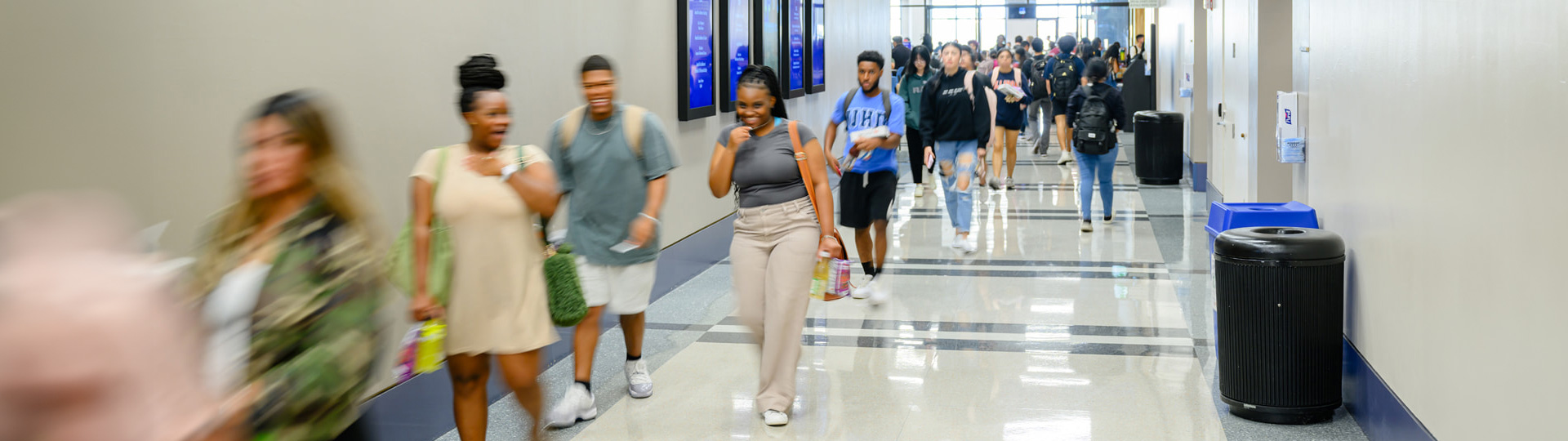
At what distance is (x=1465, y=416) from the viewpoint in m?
3.38

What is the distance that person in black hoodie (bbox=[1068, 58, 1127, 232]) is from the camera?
9.47 metres

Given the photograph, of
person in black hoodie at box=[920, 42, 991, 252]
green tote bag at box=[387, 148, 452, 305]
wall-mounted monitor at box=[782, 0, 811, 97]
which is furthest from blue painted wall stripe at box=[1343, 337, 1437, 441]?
wall-mounted monitor at box=[782, 0, 811, 97]

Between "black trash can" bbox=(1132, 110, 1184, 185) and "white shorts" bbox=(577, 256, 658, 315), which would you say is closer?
"white shorts" bbox=(577, 256, 658, 315)

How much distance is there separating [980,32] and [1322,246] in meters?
36.4

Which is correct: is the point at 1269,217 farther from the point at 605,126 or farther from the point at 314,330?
the point at 314,330

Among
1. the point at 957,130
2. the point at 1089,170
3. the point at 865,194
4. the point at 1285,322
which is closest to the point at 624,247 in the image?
the point at 1285,322

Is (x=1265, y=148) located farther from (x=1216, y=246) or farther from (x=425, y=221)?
(x=425, y=221)

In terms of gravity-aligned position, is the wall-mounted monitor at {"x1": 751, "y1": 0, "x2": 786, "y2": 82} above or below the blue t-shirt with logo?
above

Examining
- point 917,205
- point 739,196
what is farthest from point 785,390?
point 917,205

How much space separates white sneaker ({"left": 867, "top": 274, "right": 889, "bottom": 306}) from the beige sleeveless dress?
11.9 feet

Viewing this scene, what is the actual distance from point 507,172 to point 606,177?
3.44 feet

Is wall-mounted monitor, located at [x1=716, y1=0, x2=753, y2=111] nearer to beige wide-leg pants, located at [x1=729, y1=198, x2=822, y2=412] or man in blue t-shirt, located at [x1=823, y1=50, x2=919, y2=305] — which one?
man in blue t-shirt, located at [x1=823, y1=50, x2=919, y2=305]

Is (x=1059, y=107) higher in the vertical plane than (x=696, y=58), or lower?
lower

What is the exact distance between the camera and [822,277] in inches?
187
